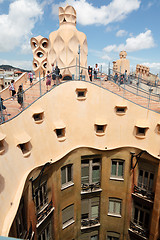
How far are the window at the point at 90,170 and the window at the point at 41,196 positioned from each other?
4045 mm

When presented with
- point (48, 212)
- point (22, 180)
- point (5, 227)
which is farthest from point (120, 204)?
point (5, 227)

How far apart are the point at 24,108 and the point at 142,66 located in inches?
1678

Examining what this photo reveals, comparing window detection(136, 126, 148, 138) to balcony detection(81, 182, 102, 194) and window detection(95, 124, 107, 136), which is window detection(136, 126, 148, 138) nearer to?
window detection(95, 124, 107, 136)

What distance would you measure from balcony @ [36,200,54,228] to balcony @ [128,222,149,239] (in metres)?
8.67

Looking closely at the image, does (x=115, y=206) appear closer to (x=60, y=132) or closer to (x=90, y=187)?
(x=90, y=187)

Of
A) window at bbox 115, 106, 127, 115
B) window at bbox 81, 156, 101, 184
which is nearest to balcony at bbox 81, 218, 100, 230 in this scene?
window at bbox 81, 156, 101, 184

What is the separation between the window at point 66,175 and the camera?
1452cm

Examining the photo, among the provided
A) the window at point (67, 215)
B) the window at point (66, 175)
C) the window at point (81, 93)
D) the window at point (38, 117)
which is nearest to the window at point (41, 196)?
the window at point (66, 175)

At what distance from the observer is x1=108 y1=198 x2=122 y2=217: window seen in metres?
16.6

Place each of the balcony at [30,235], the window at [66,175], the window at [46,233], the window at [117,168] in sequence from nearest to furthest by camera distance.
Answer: the balcony at [30,235], the window at [46,233], the window at [66,175], the window at [117,168]

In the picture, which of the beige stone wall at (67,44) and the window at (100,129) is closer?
the window at (100,129)

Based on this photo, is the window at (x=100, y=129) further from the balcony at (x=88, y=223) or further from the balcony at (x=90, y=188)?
the balcony at (x=88, y=223)

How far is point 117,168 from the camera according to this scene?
15617 mm

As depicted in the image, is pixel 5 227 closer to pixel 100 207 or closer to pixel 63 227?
pixel 63 227
